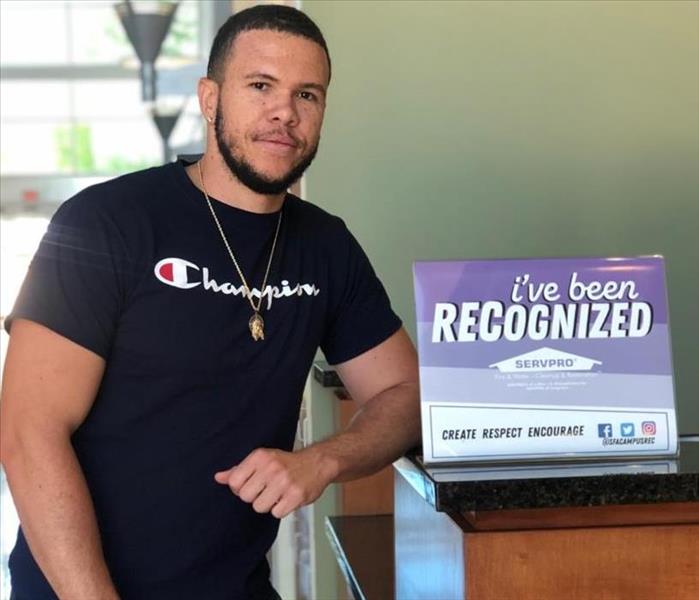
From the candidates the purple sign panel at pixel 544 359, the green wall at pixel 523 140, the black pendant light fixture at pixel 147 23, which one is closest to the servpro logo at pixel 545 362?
the purple sign panel at pixel 544 359

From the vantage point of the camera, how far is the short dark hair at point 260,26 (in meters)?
1.69

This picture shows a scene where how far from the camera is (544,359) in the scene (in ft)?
4.95

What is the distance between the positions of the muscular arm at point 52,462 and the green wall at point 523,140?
1532 millimetres

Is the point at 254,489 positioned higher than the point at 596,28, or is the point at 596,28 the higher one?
the point at 596,28

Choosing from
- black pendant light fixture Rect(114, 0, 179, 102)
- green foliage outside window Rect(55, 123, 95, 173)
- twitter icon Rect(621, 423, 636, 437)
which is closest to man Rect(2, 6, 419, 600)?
twitter icon Rect(621, 423, 636, 437)

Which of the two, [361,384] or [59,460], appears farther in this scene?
[361,384]

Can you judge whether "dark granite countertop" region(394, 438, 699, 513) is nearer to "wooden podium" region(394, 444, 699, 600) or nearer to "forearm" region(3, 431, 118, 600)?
"wooden podium" region(394, 444, 699, 600)

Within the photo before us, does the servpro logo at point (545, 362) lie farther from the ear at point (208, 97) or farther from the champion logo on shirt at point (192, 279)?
the ear at point (208, 97)

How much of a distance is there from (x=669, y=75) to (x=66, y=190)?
160 inches

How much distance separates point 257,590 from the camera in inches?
66.2

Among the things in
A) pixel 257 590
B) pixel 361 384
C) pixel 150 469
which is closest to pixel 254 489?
pixel 150 469

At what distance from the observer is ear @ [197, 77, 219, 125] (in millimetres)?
1721

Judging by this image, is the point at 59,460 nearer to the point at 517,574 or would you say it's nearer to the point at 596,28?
the point at 517,574

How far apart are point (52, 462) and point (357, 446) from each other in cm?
42
